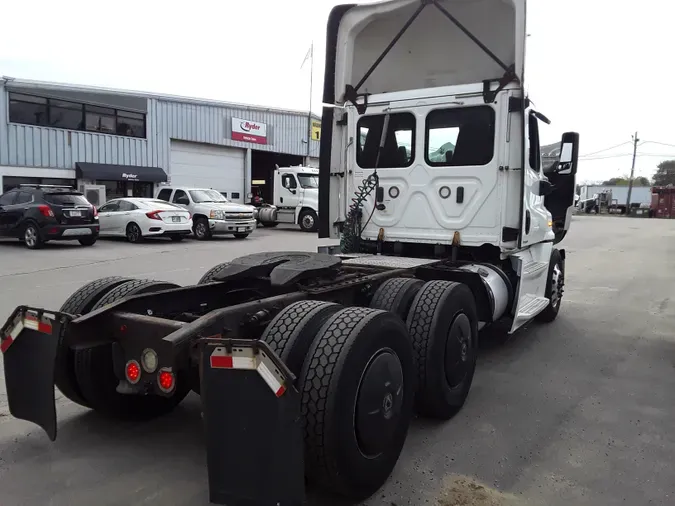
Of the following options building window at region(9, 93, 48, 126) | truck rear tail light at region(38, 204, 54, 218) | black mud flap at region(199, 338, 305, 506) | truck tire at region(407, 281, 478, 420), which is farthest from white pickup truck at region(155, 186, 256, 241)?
black mud flap at region(199, 338, 305, 506)

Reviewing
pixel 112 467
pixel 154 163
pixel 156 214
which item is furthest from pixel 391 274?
pixel 154 163

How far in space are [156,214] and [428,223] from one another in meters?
13.2

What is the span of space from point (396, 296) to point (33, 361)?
2398 mm

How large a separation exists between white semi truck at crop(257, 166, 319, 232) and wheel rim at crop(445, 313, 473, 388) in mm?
18115

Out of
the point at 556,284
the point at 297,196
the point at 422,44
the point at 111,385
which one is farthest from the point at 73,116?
the point at 111,385

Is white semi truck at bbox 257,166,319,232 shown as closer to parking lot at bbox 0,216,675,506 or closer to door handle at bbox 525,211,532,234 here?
parking lot at bbox 0,216,675,506

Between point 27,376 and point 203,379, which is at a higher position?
point 203,379

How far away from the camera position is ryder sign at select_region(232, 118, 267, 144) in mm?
28625

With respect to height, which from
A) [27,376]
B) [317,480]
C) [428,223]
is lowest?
[317,480]

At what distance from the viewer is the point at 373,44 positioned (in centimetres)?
625

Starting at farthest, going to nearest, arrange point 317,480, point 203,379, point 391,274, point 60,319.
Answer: point 391,274, point 60,319, point 317,480, point 203,379

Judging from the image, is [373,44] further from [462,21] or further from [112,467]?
[112,467]

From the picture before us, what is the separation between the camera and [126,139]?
2391cm

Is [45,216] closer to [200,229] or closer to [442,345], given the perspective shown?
[200,229]
